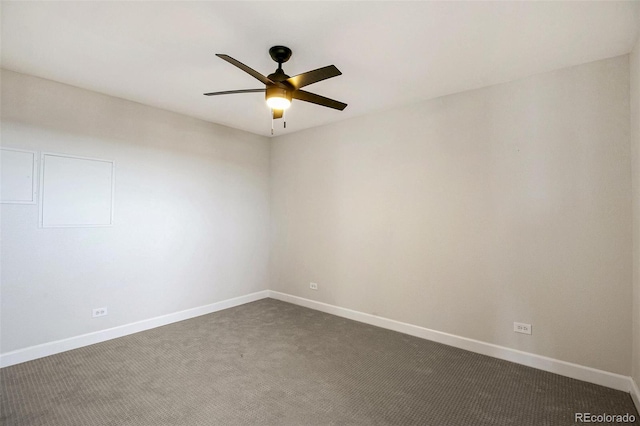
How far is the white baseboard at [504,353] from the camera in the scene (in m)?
2.44

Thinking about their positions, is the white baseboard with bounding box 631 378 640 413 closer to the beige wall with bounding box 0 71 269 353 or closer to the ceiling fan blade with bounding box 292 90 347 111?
the ceiling fan blade with bounding box 292 90 347 111

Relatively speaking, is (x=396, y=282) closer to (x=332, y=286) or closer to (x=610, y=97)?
(x=332, y=286)

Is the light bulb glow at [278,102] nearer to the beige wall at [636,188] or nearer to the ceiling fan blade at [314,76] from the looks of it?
the ceiling fan blade at [314,76]

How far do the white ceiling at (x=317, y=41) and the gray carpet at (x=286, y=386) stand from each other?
273cm

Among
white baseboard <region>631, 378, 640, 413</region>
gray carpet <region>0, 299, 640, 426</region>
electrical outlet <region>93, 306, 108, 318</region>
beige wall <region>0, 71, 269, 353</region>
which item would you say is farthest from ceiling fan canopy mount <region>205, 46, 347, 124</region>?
white baseboard <region>631, 378, 640, 413</region>

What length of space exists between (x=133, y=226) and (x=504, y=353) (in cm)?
426

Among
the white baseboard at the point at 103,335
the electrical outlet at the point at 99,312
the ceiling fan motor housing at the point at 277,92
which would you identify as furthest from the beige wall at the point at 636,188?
the electrical outlet at the point at 99,312

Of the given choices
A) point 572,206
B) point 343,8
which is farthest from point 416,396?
point 343,8

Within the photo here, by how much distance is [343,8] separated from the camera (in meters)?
1.94

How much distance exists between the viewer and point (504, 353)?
2.93 metres

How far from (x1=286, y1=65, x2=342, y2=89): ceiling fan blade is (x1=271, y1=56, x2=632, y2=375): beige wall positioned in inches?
71.8

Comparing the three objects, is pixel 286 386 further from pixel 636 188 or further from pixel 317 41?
pixel 636 188

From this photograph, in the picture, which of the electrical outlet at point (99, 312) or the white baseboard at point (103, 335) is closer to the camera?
the white baseboard at point (103, 335)

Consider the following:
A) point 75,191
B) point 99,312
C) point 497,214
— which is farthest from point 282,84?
point 99,312
